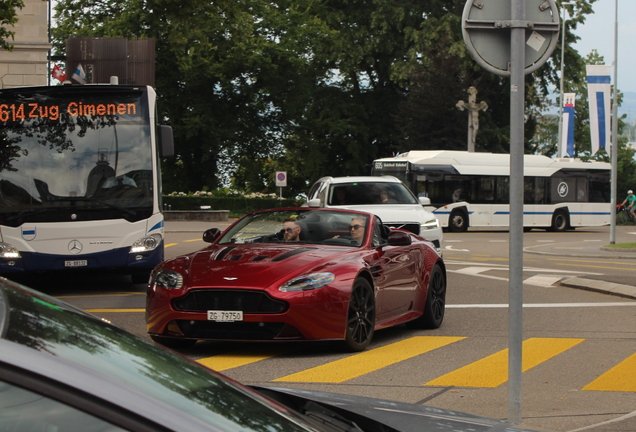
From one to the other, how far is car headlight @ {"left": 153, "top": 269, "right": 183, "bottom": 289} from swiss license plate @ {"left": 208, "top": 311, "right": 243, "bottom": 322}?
0.44 meters

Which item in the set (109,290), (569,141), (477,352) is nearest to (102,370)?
(477,352)

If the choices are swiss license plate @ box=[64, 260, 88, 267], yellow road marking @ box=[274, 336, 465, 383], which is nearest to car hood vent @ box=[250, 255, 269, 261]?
yellow road marking @ box=[274, 336, 465, 383]

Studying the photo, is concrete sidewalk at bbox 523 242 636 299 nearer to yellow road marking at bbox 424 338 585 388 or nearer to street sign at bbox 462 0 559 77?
yellow road marking at bbox 424 338 585 388

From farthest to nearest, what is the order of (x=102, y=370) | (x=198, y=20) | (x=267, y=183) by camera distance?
(x=267, y=183) → (x=198, y=20) → (x=102, y=370)

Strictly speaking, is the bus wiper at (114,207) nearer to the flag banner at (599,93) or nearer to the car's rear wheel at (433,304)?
the car's rear wheel at (433,304)

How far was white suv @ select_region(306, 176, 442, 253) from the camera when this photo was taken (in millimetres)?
16688

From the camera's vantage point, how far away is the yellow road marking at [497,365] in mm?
7246

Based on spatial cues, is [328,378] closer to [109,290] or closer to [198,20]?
[109,290]

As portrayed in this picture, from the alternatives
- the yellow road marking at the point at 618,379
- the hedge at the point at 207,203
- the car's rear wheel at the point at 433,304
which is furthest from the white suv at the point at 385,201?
the hedge at the point at 207,203

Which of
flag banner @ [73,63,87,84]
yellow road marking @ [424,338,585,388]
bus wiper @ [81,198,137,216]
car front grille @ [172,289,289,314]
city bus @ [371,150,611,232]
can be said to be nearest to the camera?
yellow road marking @ [424,338,585,388]

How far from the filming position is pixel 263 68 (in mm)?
49219

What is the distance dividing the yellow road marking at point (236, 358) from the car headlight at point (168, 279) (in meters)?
0.73

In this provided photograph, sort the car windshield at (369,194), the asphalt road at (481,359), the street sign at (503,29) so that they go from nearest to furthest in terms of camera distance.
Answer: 1. the street sign at (503,29)
2. the asphalt road at (481,359)
3. the car windshield at (369,194)

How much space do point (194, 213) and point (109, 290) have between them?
92.8 ft
